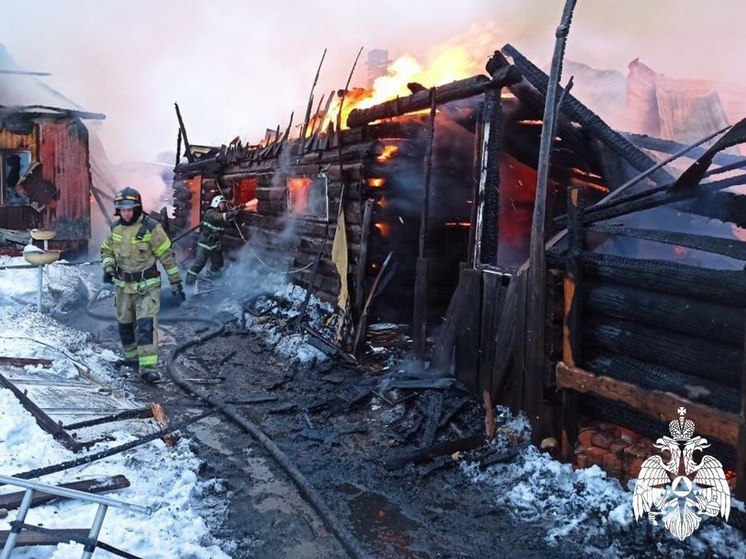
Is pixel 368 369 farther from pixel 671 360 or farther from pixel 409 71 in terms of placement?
pixel 409 71

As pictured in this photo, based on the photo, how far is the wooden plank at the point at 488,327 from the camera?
6.59 meters

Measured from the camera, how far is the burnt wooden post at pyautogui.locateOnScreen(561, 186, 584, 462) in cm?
507

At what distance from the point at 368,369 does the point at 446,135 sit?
4320mm

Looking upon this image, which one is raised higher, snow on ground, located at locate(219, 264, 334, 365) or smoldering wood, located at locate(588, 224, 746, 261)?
smoldering wood, located at locate(588, 224, 746, 261)

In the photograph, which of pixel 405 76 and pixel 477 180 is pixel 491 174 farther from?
pixel 405 76

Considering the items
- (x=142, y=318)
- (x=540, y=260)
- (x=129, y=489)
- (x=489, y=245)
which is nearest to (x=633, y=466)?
(x=540, y=260)

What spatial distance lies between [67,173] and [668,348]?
18.8m

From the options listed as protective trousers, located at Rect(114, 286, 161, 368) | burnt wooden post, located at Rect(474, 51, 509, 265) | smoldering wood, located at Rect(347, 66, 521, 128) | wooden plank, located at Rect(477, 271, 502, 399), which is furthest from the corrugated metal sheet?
wooden plank, located at Rect(477, 271, 502, 399)

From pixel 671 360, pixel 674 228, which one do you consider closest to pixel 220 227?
pixel 674 228

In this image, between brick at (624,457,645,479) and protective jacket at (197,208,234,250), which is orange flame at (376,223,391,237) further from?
protective jacket at (197,208,234,250)

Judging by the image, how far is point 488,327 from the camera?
22.1 feet

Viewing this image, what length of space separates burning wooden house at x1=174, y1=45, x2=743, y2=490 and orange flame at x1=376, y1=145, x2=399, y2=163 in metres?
0.03

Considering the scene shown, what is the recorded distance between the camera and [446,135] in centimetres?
952

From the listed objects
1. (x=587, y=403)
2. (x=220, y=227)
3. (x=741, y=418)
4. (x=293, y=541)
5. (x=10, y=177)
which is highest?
(x=10, y=177)
